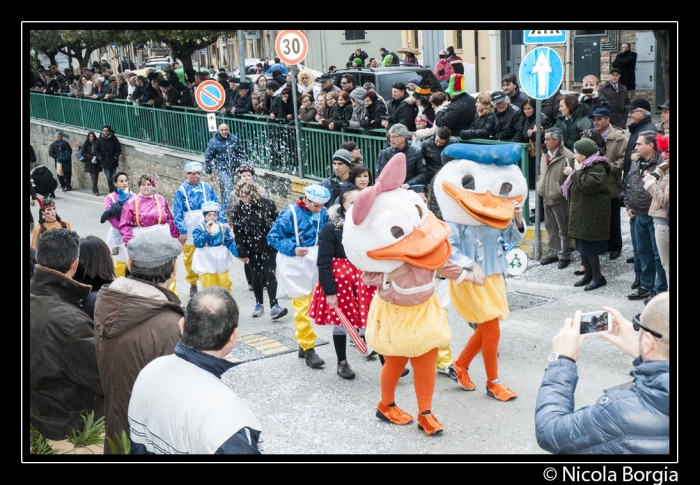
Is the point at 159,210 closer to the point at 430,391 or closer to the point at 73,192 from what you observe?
the point at 430,391

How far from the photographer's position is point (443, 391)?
6.39 meters

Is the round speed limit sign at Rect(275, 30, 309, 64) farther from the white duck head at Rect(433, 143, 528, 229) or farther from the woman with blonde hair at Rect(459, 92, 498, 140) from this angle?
the white duck head at Rect(433, 143, 528, 229)

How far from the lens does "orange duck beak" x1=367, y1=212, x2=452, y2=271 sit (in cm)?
529

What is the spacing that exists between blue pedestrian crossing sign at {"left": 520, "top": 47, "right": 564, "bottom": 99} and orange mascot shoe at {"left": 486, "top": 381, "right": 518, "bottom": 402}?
3942 mm

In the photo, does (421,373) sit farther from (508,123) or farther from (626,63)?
Answer: (626,63)

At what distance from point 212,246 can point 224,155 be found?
16.4ft

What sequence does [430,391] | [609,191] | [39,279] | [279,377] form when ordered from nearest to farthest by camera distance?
[39,279] → [430,391] → [279,377] → [609,191]

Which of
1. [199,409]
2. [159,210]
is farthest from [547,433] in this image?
[159,210]

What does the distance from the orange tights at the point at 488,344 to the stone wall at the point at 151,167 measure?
7.11 metres

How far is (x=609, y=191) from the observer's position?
8688 millimetres

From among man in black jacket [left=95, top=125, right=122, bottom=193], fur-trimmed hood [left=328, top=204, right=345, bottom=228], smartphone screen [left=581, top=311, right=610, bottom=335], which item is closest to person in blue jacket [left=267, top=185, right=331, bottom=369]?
fur-trimmed hood [left=328, top=204, right=345, bottom=228]

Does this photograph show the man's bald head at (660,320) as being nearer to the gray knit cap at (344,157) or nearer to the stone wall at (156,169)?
the gray knit cap at (344,157)

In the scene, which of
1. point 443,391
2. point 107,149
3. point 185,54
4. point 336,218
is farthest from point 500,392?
point 185,54
